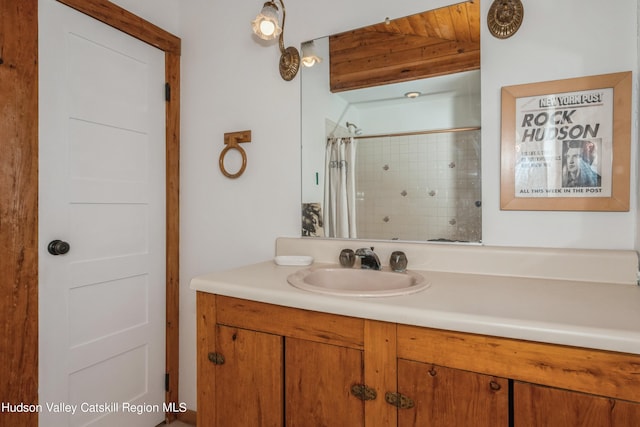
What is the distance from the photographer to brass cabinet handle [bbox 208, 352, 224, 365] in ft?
3.90

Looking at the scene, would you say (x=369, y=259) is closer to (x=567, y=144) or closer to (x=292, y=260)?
(x=292, y=260)

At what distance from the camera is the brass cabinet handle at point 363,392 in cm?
94

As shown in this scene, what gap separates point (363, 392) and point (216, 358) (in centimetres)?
53

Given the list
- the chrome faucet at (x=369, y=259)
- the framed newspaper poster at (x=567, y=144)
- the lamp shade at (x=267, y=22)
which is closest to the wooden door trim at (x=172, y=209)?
the lamp shade at (x=267, y=22)

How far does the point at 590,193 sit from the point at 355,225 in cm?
87

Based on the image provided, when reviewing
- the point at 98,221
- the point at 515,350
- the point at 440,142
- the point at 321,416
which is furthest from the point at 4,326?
the point at 440,142

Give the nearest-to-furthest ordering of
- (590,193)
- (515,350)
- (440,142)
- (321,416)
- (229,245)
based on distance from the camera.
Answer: (515,350), (321,416), (590,193), (440,142), (229,245)

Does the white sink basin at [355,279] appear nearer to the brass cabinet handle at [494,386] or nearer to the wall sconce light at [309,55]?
the brass cabinet handle at [494,386]

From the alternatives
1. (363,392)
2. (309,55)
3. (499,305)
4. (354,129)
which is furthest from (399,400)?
(309,55)

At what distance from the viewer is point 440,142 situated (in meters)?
1.42

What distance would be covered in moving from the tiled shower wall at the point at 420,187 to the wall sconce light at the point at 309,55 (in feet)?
1.55

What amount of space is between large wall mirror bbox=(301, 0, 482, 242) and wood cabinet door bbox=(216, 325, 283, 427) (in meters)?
0.66

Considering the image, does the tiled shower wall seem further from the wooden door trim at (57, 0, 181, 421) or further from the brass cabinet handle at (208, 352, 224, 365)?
the wooden door trim at (57, 0, 181, 421)

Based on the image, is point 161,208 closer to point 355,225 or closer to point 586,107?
point 355,225
